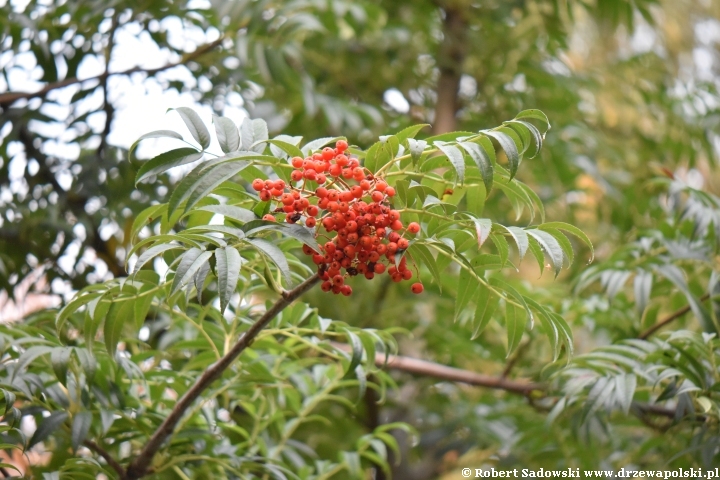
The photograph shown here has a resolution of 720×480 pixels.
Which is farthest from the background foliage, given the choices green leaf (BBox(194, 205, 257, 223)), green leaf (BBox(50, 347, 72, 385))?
green leaf (BBox(194, 205, 257, 223))

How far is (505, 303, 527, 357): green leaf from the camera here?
0.84m

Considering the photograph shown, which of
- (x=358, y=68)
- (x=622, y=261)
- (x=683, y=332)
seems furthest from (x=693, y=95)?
(x=683, y=332)

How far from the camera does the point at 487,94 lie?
193 centimetres

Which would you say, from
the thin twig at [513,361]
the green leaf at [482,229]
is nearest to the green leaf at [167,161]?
the green leaf at [482,229]

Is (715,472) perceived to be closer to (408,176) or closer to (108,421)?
(408,176)

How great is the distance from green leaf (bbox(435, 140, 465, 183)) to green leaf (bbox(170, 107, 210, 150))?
9.3 inches

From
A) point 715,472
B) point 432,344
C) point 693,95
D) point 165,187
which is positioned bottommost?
point 432,344

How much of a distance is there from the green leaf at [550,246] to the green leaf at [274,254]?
0.80 feet

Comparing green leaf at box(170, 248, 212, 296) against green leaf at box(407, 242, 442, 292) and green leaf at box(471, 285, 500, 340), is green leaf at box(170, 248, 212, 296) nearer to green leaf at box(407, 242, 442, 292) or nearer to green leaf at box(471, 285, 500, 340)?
green leaf at box(407, 242, 442, 292)

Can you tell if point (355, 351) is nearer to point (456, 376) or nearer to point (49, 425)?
point (49, 425)

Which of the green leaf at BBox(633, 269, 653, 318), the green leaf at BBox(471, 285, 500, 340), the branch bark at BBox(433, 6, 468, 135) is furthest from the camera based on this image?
the branch bark at BBox(433, 6, 468, 135)

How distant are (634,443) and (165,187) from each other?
1.15 metres

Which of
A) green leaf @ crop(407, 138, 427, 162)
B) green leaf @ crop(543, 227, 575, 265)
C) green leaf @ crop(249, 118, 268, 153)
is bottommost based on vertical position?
green leaf @ crop(543, 227, 575, 265)

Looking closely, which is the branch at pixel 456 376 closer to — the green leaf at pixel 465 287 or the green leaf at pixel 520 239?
the green leaf at pixel 465 287
